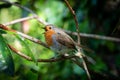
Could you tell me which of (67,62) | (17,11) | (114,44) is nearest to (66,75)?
(67,62)

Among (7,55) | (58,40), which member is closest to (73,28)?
(58,40)

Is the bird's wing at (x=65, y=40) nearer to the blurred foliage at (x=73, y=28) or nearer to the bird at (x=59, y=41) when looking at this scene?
the bird at (x=59, y=41)

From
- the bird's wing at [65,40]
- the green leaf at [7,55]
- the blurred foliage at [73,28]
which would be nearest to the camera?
the green leaf at [7,55]

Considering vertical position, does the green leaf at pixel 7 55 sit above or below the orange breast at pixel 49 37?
above

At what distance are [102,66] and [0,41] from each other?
1.42m

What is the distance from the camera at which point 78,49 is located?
1.58 m

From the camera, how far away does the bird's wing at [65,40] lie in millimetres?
1619

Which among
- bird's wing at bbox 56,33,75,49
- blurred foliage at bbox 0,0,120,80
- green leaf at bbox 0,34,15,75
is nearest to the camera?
green leaf at bbox 0,34,15,75

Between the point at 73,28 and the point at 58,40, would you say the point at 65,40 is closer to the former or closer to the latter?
the point at 58,40

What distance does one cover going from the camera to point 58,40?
67.9 inches

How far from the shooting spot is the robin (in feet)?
5.35

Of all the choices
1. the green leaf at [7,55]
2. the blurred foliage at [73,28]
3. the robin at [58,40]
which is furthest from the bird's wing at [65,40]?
the green leaf at [7,55]

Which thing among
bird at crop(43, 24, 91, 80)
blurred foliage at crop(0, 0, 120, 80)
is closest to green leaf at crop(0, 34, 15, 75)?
bird at crop(43, 24, 91, 80)

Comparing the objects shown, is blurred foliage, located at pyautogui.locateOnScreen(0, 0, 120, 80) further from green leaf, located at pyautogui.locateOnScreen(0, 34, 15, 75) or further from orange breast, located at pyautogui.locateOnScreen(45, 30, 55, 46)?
green leaf, located at pyautogui.locateOnScreen(0, 34, 15, 75)
